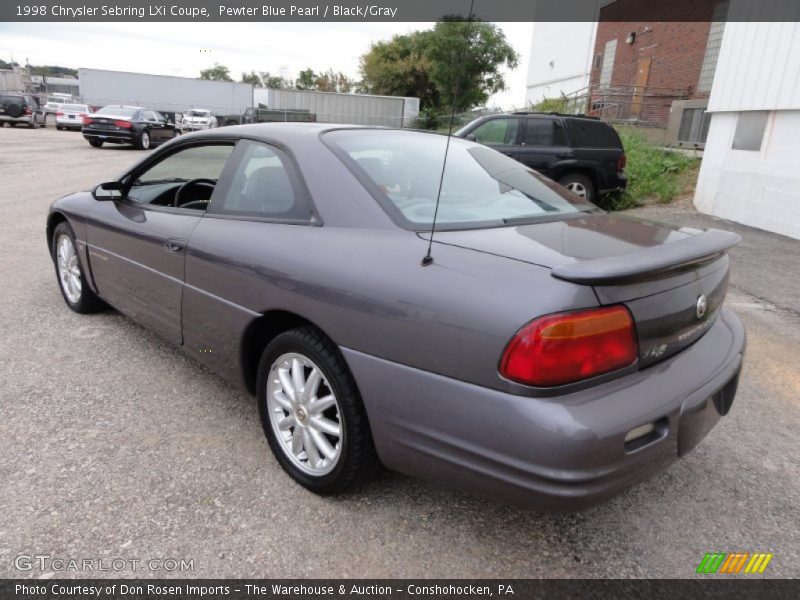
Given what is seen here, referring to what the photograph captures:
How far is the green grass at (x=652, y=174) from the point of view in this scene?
11.3 meters

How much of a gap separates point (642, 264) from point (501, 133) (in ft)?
28.6

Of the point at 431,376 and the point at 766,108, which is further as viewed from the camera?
the point at 766,108

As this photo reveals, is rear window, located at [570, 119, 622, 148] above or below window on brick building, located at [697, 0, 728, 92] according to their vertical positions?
below

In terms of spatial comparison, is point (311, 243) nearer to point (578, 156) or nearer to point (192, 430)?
point (192, 430)

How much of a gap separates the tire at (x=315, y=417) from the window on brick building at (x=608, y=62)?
2660cm

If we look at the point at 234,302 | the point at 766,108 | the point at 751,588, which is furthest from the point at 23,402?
the point at 766,108

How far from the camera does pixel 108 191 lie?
12.7ft

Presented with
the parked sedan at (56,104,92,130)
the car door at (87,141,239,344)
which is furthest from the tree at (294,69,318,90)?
the car door at (87,141,239,344)

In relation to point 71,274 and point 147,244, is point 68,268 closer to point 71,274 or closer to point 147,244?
point 71,274

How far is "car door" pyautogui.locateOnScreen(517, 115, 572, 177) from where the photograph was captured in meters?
9.66

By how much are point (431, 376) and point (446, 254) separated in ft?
1.40

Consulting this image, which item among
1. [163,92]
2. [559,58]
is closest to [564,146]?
[559,58]

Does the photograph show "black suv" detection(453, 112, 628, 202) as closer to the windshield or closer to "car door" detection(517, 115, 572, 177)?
"car door" detection(517, 115, 572, 177)

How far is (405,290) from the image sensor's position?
1968 mm
